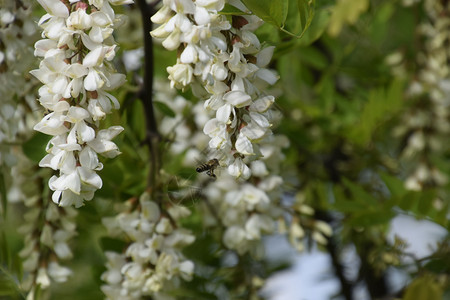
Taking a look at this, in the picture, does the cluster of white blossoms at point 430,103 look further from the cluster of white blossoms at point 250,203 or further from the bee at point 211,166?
the bee at point 211,166

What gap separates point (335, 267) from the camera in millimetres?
1231

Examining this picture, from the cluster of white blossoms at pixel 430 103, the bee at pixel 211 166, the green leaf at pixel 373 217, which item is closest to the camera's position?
the bee at pixel 211 166

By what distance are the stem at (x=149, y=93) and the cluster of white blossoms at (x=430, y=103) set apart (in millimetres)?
665

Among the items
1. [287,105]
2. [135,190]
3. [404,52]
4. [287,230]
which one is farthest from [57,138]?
[404,52]

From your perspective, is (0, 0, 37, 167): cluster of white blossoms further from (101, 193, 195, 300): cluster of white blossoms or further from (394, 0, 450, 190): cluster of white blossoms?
(394, 0, 450, 190): cluster of white blossoms

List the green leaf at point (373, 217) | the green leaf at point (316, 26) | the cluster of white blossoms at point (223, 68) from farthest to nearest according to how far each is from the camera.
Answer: the green leaf at point (373, 217)
the green leaf at point (316, 26)
the cluster of white blossoms at point (223, 68)

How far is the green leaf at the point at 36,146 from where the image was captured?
81cm

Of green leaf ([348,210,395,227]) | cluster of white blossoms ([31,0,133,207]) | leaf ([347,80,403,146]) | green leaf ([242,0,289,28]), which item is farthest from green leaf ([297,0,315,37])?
leaf ([347,80,403,146])

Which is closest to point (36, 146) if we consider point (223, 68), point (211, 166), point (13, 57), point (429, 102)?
point (13, 57)

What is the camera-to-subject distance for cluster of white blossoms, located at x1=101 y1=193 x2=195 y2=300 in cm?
81

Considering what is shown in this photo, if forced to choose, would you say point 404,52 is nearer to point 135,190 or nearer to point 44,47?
point 135,190

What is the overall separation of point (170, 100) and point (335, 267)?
1.56 ft

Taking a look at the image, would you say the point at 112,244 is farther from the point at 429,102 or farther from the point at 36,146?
the point at 429,102

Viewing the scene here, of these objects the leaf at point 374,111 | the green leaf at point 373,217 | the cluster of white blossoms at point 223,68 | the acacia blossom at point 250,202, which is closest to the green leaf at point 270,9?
the cluster of white blossoms at point 223,68
